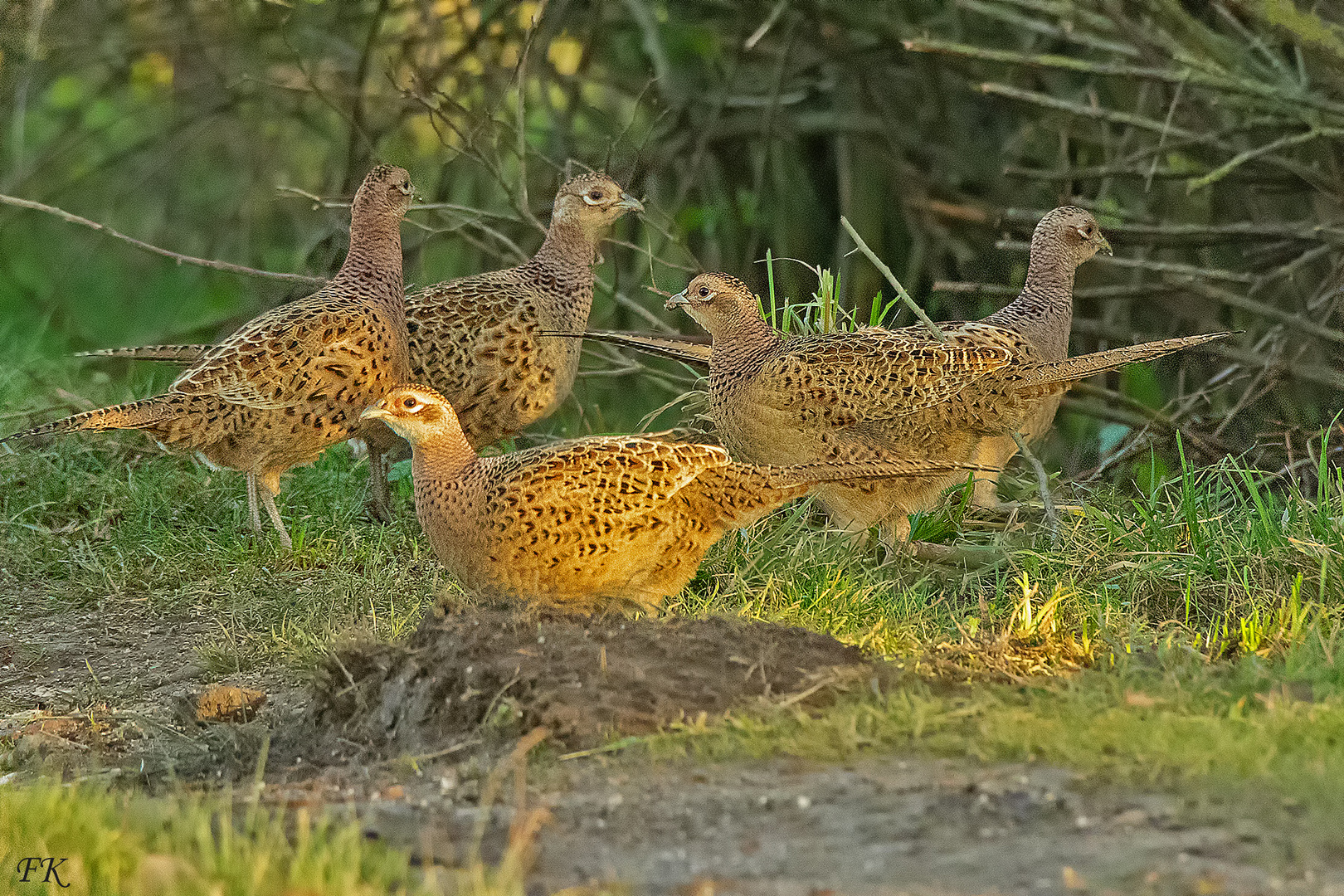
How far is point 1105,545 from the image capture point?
17.0 ft

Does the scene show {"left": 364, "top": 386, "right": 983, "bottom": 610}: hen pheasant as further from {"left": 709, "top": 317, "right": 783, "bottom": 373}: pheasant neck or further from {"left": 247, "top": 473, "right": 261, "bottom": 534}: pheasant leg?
{"left": 247, "top": 473, "right": 261, "bottom": 534}: pheasant leg

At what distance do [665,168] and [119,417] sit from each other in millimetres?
3300

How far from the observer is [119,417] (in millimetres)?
5719

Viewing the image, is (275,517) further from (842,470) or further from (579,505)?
(842,470)

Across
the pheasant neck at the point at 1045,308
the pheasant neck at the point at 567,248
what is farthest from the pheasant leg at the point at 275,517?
the pheasant neck at the point at 1045,308

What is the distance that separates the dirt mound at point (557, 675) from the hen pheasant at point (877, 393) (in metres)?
1.42

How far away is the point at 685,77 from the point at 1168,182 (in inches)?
94.3

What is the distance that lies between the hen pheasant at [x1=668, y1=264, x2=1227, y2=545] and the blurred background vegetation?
32.9 inches

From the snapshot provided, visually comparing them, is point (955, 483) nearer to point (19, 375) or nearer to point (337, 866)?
point (337, 866)

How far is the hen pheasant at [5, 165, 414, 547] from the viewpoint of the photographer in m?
5.81

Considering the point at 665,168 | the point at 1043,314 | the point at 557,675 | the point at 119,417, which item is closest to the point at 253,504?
the point at 119,417

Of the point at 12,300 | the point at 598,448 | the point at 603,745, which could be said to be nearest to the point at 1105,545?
the point at 598,448

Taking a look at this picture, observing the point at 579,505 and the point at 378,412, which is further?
the point at 378,412

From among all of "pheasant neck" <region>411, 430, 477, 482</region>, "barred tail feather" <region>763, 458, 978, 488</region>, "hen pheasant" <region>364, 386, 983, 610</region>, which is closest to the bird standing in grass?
"barred tail feather" <region>763, 458, 978, 488</region>
